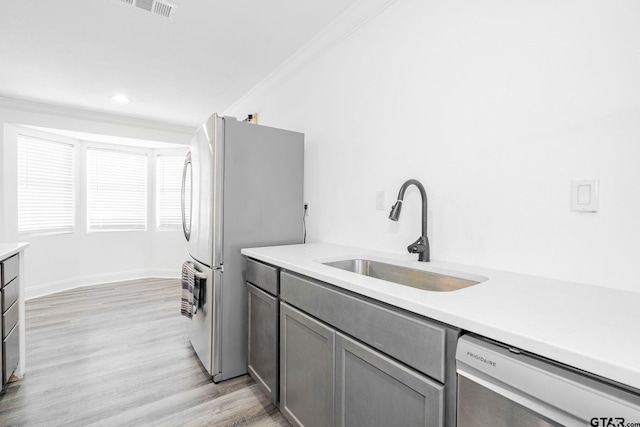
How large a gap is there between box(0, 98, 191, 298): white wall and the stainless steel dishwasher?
512 centimetres

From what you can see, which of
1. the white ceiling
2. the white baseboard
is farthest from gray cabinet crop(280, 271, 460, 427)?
the white baseboard

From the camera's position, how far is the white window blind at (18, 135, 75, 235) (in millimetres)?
4000

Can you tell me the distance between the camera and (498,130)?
4.48 feet

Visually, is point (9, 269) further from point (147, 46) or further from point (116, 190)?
point (116, 190)

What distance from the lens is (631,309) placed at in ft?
2.74

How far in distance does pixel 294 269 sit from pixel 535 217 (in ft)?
3.45

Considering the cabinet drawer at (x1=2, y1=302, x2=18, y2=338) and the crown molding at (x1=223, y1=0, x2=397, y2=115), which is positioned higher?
the crown molding at (x1=223, y1=0, x2=397, y2=115)

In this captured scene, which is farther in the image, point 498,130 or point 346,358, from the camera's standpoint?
point 498,130

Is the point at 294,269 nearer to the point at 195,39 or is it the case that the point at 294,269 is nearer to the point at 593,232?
the point at 593,232

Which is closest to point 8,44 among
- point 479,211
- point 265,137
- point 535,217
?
point 265,137

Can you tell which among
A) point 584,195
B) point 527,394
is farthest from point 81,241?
point 584,195

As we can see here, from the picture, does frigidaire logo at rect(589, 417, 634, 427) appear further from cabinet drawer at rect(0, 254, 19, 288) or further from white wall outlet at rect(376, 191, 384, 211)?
cabinet drawer at rect(0, 254, 19, 288)

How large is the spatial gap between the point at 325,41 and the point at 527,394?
2468 millimetres

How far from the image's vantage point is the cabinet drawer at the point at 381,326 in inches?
34.3
